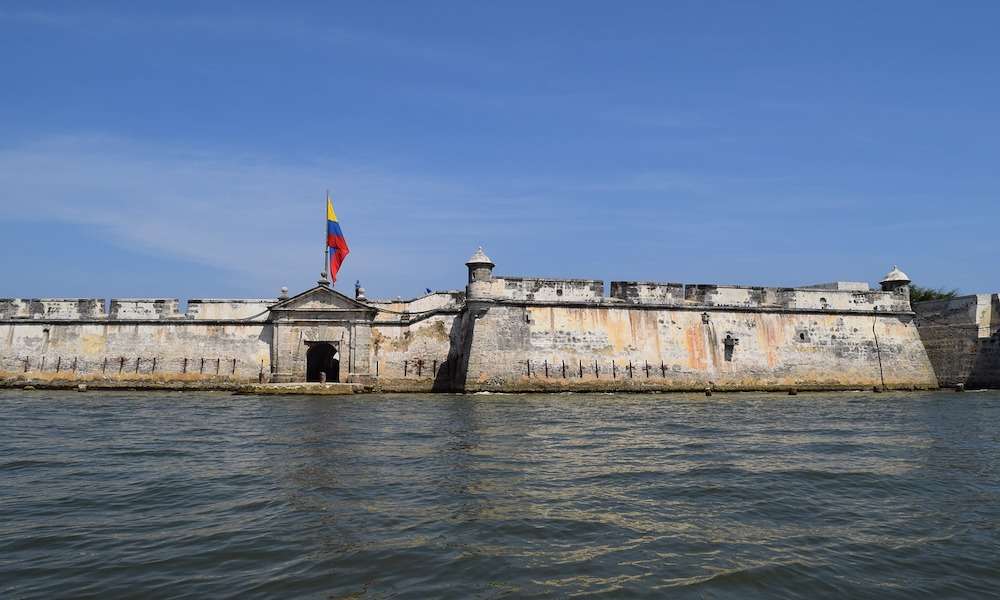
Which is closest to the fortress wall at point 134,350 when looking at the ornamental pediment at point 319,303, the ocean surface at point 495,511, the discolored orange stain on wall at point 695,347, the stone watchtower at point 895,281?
the ornamental pediment at point 319,303

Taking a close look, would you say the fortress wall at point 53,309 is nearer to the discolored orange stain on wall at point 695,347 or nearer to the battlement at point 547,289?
the battlement at point 547,289

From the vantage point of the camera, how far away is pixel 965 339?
24.5 meters

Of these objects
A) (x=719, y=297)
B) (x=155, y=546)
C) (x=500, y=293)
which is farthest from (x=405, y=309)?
(x=155, y=546)

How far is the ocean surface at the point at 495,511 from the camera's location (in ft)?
14.8

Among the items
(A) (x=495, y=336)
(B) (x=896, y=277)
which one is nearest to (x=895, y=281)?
(B) (x=896, y=277)

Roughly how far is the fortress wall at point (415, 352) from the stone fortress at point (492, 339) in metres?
0.03

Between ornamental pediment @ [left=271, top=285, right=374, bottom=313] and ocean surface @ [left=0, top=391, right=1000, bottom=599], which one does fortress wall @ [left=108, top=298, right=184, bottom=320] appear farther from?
ocean surface @ [left=0, top=391, right=1000, bottom=599]

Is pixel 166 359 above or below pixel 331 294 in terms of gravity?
below

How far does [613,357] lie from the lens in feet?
73.4

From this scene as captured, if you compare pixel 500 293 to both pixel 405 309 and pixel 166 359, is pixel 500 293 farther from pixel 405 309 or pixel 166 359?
pixel 166 359

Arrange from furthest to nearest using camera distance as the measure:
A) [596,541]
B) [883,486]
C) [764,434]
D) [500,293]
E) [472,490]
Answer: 1. [500,293]
2. [764,434]
3. [883,486]
4. [472,490]
5. [596,541]

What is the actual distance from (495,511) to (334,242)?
779 inches

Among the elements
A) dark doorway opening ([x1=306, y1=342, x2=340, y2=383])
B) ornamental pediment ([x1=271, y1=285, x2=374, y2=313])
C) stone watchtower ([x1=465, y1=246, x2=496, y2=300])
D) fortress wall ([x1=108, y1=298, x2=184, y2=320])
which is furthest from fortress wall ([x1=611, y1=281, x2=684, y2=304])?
fortress wall ([x1=108, y1=298, x2=184, y2=320])

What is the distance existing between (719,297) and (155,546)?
21.3 meters
